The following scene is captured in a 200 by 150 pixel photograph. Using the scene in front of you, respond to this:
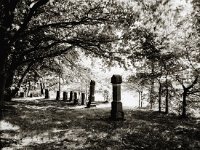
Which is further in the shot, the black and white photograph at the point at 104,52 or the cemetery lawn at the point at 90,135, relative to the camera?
the black and white photograph at the point at 104,52

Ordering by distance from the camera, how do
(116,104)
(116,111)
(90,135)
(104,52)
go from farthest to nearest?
(116,104) → (116,111) → (104,52) → (90,135)

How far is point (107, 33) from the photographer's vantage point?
45.8 feet

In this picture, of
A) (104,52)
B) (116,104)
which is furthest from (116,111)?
(104,52)

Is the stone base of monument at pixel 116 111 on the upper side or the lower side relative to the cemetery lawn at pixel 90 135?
upper

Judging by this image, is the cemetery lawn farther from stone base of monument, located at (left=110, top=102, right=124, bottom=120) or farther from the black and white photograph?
stone base of monument, located at (left=110, top=102, right=124, bottom=120)

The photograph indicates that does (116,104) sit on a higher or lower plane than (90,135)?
higher


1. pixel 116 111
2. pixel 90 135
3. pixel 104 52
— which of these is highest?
pixel 104 52

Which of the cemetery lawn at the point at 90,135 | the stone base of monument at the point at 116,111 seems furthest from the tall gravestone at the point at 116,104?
the cemetery lawn at the point at 90,135

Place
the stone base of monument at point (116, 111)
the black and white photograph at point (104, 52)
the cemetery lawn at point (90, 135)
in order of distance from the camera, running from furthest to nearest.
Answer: the stone base of monument at point (116, 111) → the black and white photograph at point (104, 52) → the cemetery lawn at point (90, 135)

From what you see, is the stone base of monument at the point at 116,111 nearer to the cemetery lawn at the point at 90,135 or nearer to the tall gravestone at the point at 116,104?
the tall gravestone at the point at 116,104

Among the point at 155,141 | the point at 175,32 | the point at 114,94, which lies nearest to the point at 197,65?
the point at 175,32

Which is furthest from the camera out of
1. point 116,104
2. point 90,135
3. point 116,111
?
point 116,104

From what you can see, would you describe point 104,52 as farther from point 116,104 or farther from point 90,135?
point 90,135

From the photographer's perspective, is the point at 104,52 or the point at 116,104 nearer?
the point at 104,52
